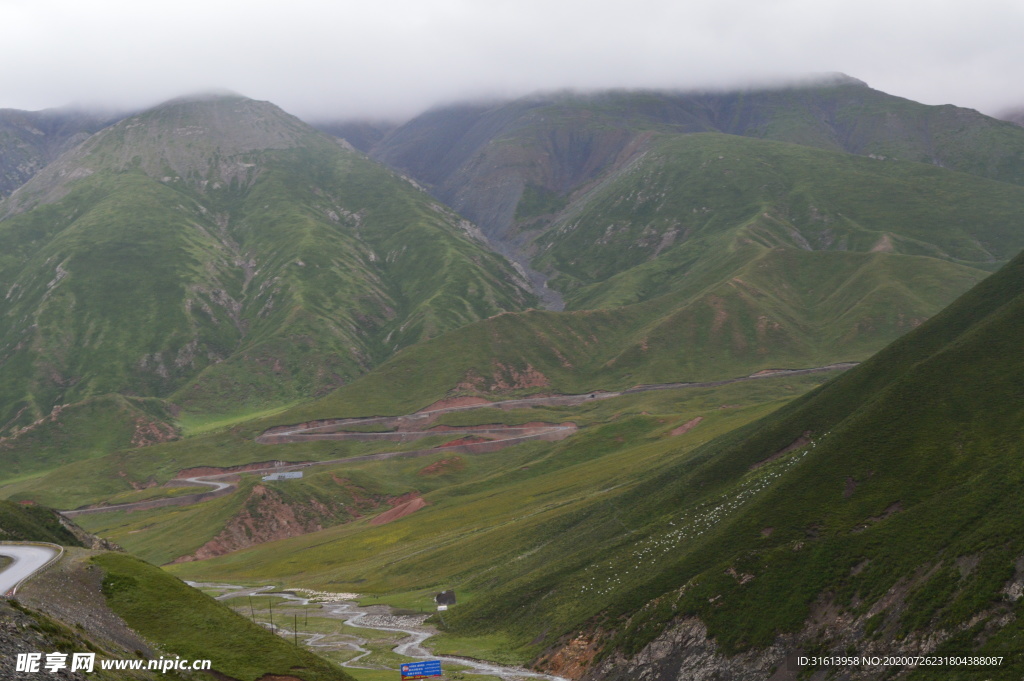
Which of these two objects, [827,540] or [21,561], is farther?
[827,540]

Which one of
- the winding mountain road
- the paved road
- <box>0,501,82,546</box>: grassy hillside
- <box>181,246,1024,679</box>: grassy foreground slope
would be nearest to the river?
<box>181,246,1024,679</box>: grassy foreground slope

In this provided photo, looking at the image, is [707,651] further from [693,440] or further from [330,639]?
[693,440]

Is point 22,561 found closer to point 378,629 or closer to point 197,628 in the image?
point 197,628

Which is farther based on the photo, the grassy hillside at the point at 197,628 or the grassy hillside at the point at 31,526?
the grassy hillside at the point at 31,526

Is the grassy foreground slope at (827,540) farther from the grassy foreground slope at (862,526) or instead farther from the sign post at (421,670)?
the sign post at (421,670)

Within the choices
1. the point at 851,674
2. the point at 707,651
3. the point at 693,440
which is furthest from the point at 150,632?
the point at 693,440

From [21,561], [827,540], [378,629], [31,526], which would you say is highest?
[827,540]

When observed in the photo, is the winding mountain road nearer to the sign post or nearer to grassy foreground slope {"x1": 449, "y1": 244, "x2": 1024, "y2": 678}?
the sign post

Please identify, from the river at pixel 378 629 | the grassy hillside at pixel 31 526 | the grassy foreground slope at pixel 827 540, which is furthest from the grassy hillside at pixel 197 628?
the grassy hillside at pixel 31 526

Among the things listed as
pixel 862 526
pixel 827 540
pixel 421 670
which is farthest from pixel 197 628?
pixel 862 526

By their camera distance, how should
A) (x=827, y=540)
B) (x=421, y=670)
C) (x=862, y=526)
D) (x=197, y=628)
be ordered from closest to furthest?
(x=197, y=628)
(x=827, y=540)
(x=862, y=526)
(x=421, y=670)

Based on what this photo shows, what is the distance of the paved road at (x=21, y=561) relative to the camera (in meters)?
56.0

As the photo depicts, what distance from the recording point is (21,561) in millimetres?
65812

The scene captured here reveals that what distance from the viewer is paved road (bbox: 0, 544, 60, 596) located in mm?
56003
